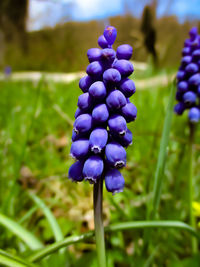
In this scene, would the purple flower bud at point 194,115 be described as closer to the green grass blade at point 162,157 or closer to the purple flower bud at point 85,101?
the green grass blade at point 162,157

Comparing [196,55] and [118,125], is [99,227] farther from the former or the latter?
[196,55]

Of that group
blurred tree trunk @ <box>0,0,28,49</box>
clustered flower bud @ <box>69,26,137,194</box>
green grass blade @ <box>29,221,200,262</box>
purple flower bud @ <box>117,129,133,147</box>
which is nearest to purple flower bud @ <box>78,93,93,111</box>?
clustered flower bud @ <box>69,26,137,194</box>

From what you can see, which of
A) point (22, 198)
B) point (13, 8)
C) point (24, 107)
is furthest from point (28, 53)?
point (22, 198)

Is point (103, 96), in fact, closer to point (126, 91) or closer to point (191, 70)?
point (126, 91)

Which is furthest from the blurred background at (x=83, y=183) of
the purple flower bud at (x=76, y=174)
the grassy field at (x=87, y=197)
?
the purple flower bud at (x=76, y=174)

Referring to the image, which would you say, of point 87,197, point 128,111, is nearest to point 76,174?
point 128,111
